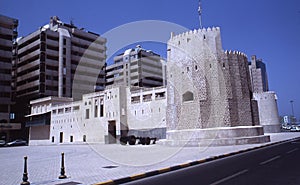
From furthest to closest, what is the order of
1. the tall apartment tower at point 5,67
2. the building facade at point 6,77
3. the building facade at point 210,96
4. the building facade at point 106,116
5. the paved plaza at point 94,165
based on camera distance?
the tall apartment tower at point 5,67
the building facade at point 6,77
the building facade at point 106,116
the building facade at point 210,96
the paved plaza at point 94,165

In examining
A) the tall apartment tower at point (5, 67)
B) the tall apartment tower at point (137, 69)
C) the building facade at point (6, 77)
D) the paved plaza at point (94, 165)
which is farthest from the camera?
the tall apartment tower at point (137, 69)

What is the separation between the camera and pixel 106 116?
37812 millimetres

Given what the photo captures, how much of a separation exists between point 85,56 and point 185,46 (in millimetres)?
39815

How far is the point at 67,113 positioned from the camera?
44312 millimetres

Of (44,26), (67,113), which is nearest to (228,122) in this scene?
(67,113)

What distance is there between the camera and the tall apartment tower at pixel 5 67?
162 ft

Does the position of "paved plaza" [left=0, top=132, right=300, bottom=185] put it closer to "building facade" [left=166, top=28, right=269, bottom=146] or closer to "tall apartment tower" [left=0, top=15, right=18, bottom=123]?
"building facade" [left=166, top=28, right=269, bottom=146]

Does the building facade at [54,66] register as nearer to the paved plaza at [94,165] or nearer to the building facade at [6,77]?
the building facade at [6,77]

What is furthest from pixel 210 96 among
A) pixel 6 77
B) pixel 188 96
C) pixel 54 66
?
pixel 6 77

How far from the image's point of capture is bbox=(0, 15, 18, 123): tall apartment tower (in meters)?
49.4

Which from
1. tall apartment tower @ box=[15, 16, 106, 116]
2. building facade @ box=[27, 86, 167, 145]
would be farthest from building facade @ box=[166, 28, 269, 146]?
tall apartment tower @ box=[15, 16, 106, 116]

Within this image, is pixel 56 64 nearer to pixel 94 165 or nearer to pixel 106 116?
pixel 106 116

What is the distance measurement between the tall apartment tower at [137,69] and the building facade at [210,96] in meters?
43.1

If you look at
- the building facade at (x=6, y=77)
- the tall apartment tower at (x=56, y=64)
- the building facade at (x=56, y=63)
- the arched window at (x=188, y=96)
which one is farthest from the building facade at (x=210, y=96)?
the building facade at (x=6, y=77)
